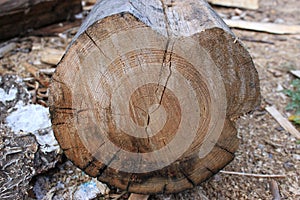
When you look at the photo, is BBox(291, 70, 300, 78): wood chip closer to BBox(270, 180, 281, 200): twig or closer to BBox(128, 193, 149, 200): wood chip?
BBox(270, 180, 281, 200): twig

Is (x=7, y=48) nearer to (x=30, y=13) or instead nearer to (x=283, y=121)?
(x=30, y=13)

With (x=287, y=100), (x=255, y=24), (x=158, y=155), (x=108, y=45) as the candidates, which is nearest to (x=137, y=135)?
(x=158, y=155)

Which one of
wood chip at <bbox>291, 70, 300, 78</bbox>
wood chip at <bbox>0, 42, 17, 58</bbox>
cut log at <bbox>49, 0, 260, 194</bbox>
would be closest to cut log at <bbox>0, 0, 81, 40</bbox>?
wood chip at <bbox>0, 42, 17, 58</bbox>

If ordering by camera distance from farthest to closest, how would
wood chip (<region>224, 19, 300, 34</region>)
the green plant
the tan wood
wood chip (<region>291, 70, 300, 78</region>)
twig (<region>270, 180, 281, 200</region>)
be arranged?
the tan wood, wood chip (<region>224, 19, 300, 34</region>), wood chip (<region>291, 70, 300, 78</region>), the green plant, twig (<region>270, 180, 281, 200</region>)

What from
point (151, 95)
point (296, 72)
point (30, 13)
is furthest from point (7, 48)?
point (296, 72)

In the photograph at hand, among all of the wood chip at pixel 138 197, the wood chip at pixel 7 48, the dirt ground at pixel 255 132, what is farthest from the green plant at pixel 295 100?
the wood chip at pixel 7 48

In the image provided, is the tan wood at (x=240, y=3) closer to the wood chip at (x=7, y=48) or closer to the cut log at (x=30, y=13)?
the cut log at (x=30, y=13)
